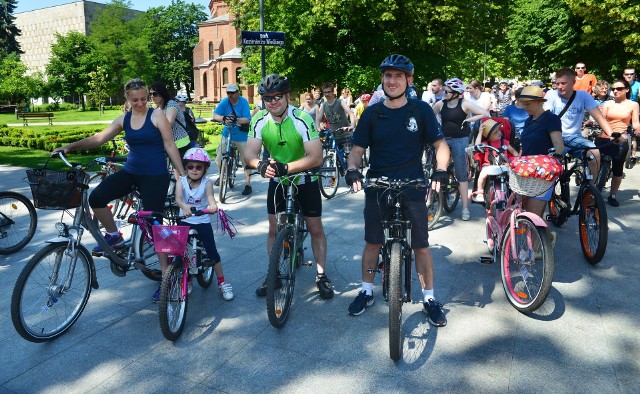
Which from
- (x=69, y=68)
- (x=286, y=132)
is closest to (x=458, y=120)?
(x=286, y=132)

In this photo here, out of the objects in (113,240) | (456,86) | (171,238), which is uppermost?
(456,86)

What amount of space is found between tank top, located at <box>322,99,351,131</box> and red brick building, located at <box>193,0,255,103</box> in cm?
5438

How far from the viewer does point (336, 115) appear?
9.80m

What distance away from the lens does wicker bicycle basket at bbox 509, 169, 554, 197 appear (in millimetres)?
4312

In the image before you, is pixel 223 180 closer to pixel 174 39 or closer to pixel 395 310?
pixel 395 310

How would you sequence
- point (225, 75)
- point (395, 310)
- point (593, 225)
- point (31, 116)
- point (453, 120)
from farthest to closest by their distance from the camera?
point (225, 75) → point (31, 116) → point (453, 120) → point (593, 225) → point (395, 310)

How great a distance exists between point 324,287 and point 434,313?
106 cm

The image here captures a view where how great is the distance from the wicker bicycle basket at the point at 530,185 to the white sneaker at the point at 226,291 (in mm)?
2654

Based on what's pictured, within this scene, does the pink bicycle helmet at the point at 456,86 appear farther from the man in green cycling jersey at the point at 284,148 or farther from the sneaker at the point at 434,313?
the sneaker at the point at 434,313

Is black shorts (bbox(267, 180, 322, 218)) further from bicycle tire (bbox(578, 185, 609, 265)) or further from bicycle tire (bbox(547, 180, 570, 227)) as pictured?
bicycle tire (bbox(547, 180, 570, 227))

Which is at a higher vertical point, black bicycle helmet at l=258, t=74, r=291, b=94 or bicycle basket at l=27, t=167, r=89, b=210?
black bicycle helmet at l=258, t=74, r=291, b=94

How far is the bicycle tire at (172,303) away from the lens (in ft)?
12.2

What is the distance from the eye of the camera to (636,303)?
14.5ft

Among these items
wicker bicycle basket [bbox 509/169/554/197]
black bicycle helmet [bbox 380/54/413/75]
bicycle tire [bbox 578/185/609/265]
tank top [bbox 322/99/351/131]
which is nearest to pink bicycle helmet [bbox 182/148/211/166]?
black bicycle helmet [bbox 380/54/413/75]
